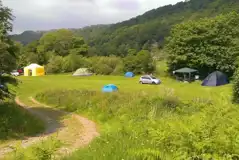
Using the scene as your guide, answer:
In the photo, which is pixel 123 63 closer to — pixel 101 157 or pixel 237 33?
pixel 237 33

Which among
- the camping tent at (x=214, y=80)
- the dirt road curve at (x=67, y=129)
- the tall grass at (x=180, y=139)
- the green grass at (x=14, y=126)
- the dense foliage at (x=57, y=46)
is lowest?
the camping tent at (x=214, y=80)

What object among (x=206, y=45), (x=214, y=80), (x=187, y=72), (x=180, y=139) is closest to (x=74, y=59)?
(x=187, y=72)

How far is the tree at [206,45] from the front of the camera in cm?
5603

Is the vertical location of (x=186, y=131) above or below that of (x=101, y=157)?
above

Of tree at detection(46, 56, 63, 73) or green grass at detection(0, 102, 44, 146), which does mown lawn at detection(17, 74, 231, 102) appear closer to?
green grass at detection(0, 102, 44, 146)

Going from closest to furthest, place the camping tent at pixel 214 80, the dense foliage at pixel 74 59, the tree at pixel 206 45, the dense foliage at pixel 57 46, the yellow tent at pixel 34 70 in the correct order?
the camping tent at pixel 214 80, the tree at pixel 206 45, the dense foliage at pixel 74 59, the yellow tent at pixel 34 70, the dense foliage at pixel 57 46

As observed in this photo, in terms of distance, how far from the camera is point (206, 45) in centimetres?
5812

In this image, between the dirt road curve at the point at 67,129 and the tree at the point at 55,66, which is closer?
the dirt road curve at the point at 67,129

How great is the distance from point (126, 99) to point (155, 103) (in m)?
3.69

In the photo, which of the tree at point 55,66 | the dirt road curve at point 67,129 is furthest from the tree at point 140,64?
the dirt road curve at point 67,129

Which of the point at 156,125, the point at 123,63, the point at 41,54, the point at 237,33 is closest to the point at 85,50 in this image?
the point at 41,54

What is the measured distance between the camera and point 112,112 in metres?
22.9

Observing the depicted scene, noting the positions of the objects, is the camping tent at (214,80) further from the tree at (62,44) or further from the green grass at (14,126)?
the tree at (62,44)

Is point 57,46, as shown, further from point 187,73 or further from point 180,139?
point 180,139
